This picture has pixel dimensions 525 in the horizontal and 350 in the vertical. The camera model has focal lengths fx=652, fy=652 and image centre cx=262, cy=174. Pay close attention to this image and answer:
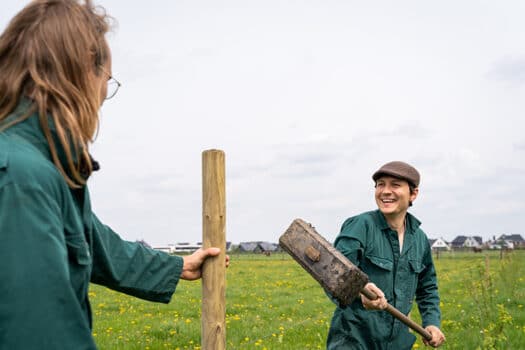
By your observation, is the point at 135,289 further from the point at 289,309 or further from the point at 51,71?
the point at 289,309

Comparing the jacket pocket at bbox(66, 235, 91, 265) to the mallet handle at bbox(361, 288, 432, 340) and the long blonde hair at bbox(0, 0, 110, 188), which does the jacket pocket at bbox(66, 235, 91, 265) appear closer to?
the long blonde hair at bbox(0, 0, 110, 188)

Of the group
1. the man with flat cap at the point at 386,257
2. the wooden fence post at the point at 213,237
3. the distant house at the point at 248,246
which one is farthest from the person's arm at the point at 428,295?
the distant house at the point at 248,246

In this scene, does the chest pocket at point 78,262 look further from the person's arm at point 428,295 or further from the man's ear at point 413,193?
the person's arm at point 428,295

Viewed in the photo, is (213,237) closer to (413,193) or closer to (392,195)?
(392,195)

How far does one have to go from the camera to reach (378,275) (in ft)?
14.8

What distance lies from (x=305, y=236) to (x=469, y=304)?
365 inches

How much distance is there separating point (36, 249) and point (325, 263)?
2.39m

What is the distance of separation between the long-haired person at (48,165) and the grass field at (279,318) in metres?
4.99

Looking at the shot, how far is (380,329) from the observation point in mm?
4383

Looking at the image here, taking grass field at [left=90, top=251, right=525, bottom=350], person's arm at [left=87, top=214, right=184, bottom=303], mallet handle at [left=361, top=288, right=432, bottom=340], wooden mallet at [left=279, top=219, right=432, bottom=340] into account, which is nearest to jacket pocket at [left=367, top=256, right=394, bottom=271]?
mallet handle at [left=361, top=288, right=432, bottom=340]

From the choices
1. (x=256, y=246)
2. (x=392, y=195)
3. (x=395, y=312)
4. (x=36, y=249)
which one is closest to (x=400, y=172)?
(x=392, y=195)

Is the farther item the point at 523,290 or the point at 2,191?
the point at 523,290

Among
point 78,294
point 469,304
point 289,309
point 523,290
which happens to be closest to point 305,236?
point 78,294

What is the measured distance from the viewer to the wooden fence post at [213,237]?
3219 mm
